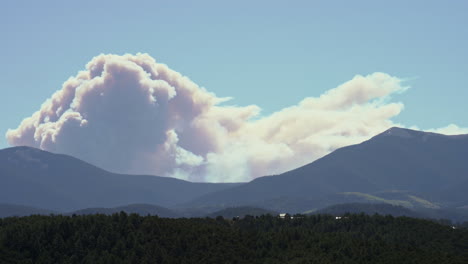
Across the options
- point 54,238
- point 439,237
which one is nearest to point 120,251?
point 54,238

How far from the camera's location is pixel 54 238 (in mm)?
148500

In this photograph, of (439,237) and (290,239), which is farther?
(439,237)

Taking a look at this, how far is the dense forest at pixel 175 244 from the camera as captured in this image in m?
145

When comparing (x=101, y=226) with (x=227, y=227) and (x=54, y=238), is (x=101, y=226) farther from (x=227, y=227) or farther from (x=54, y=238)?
(x=227, y=227)

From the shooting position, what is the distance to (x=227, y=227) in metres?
178

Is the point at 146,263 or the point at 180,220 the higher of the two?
the point at 180,220

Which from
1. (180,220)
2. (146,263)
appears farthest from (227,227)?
(146,263)

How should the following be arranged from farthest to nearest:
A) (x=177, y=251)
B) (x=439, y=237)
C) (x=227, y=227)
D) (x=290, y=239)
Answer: (x=439, y=237)
(x=227, y=227)
(x=290, y=239)
(x=177, y=251)

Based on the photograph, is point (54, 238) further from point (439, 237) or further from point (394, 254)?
point (439, 237)

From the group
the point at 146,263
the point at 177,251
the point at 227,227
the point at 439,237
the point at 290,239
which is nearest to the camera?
the point at 146,263

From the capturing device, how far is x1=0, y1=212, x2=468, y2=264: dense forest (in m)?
145

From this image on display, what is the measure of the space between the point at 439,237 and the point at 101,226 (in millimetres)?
103940

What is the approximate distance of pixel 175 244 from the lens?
503 ft

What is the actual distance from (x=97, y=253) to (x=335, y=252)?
57319 mm
